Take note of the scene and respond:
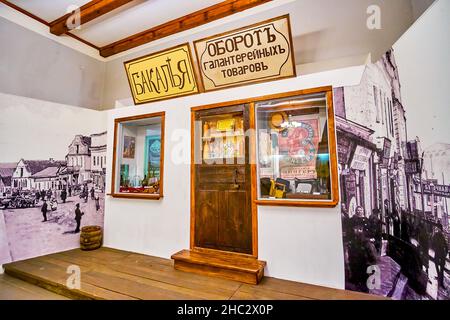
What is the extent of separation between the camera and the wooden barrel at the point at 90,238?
3.06m

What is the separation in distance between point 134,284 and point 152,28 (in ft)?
11.4

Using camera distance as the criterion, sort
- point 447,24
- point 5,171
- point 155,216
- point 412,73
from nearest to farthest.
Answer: point 447,24 → point 412,73 → point 5,171 → point 155,216

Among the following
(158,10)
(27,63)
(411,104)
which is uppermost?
(158,10)

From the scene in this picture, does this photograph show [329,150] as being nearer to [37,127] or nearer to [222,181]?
[222,181]

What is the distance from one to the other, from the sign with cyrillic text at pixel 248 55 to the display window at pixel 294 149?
1.07 feet

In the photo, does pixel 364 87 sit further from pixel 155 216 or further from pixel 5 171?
pixel 5 171

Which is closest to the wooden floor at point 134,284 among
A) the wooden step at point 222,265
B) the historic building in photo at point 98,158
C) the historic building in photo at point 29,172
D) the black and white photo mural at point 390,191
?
the wooden step at point 222,265

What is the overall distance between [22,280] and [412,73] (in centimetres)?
405

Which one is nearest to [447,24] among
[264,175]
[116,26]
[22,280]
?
[264,175]

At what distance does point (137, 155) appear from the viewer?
3592 millimetres

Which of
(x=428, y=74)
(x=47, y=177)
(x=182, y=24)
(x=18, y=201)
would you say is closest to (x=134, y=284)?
(x=18, y=201)

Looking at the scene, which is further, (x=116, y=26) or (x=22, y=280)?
(x=116, y=26)

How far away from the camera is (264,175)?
250 cm

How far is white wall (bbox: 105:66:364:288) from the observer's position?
205cm
